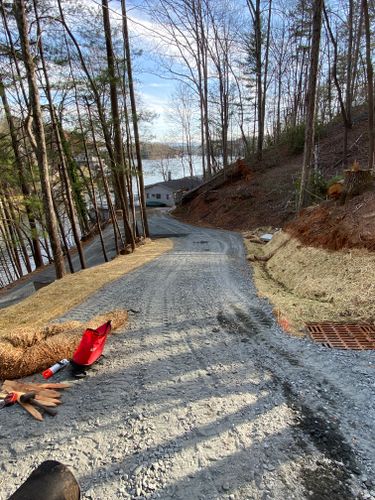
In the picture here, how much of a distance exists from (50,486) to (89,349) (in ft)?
5.94

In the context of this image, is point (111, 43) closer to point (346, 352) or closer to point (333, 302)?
point (333, 302)

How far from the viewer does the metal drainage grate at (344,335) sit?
13.0ft

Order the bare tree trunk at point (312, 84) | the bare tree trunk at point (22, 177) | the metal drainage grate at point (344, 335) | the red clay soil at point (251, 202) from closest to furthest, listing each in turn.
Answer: the metal drainage grate at point (344, 335)
the bare tree trunk at point (312, 84)
the bare tree trunk at point (22, 177)
the red clay soil at point (251, 202)

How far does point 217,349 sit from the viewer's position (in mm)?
4035

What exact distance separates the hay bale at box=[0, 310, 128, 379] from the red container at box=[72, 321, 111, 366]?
31cm

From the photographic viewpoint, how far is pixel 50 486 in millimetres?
2004

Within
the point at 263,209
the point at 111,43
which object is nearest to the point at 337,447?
the point at 111,43

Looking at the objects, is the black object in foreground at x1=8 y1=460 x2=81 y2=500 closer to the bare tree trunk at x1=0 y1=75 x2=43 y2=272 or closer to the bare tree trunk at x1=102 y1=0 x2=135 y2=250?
the bare tree trunk at x1=0 y1=75 x2=43 y2=272

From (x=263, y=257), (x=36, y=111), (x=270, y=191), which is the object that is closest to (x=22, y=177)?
(x=36, y=111)

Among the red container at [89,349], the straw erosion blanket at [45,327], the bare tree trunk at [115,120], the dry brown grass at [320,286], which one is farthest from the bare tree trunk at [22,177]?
the dry brown grass at [320,286]

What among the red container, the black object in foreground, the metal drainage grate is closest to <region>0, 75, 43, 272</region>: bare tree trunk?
the red container

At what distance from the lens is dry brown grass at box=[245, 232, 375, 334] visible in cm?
483

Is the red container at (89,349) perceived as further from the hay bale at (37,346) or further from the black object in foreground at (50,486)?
the black object in foreground at (50,486)

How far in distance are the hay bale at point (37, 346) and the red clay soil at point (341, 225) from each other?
503cm
